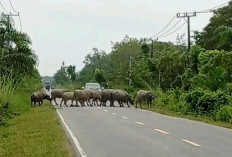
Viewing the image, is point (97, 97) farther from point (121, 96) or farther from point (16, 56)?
point (16, 56)

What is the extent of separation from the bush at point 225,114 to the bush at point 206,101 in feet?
4.02

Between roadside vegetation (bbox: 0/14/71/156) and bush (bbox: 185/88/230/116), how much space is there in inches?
323

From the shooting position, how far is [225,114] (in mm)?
24109

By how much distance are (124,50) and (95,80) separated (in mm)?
11603

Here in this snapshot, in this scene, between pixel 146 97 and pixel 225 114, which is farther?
pixel 146 97

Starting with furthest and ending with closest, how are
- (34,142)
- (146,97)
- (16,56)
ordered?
1. (146,97)
2. (16,56)
3. (34,142)

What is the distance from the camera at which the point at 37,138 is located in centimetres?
1544

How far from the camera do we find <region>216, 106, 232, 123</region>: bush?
78.0ft

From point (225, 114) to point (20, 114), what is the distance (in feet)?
37.4

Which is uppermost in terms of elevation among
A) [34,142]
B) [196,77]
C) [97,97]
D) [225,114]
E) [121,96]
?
[196,77]

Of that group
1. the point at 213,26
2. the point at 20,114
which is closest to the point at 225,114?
the point at 20,114

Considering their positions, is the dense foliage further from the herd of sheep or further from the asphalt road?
the asphalt road

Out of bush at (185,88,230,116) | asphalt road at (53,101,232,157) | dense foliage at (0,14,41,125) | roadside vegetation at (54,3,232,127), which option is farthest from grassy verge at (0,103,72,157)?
dense foliage at (0,14,41,125)

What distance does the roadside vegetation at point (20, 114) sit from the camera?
13.3 meters
